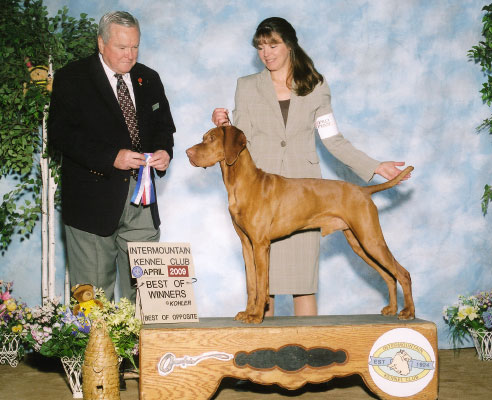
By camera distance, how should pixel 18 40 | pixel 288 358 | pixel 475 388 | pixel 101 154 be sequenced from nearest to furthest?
pixel 288 358 < pixel 101 154 < pixel 475 388 < pixel 18 40

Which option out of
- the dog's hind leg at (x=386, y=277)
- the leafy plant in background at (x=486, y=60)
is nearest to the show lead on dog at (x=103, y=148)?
the dog's hind leg at (x=386, y=277)

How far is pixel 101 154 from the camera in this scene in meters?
3.28

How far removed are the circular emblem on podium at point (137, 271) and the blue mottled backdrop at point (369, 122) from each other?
72.6 inches

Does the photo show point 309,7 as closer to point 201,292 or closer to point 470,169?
point 470,169

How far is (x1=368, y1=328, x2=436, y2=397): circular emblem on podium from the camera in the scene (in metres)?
3.07

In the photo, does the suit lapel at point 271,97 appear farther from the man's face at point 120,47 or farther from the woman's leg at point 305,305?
the woman's leg at point 305,305

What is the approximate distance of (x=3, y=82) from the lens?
4.25m

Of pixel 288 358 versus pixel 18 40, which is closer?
pixel 288 358

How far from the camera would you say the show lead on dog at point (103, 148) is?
10.8ft

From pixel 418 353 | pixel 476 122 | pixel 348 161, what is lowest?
pixel 418 353

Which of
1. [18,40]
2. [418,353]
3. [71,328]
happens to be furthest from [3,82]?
[418,353]

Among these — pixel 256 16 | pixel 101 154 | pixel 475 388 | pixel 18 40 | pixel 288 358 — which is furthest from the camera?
pixel 256 16

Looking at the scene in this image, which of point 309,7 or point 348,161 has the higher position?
point 309,7

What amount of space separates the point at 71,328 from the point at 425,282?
10.3 ft
